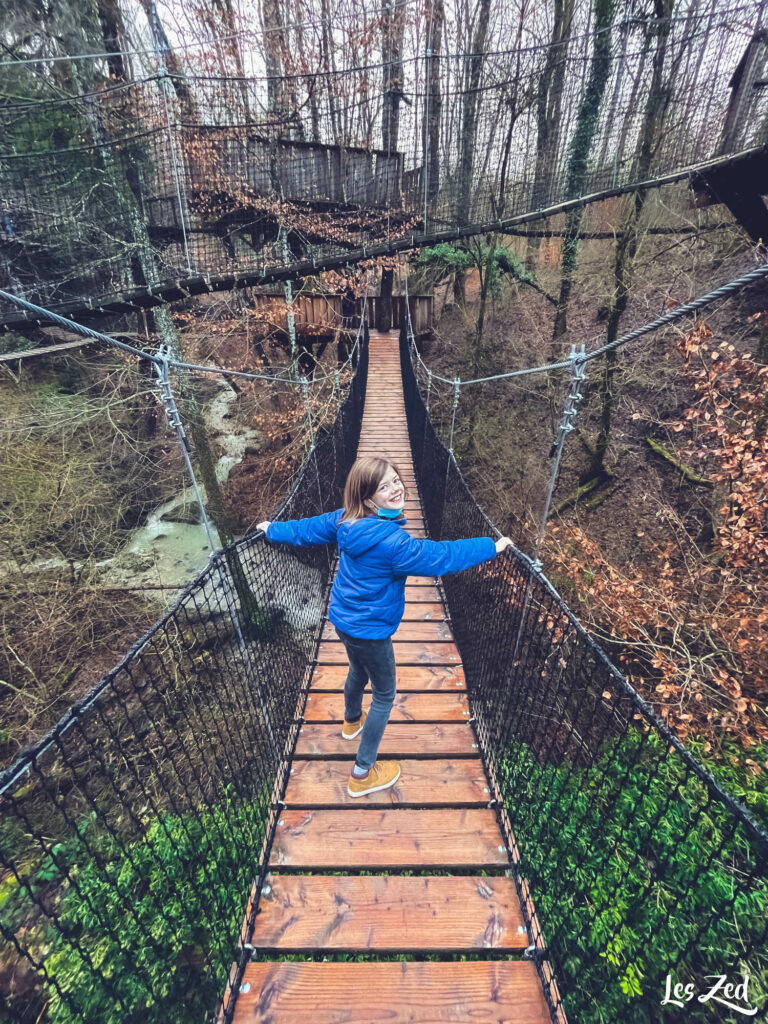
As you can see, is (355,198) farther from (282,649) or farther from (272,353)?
(282,649)

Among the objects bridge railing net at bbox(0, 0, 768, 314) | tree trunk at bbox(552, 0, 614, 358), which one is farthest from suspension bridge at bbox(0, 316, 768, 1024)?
tree trunk at bbox(552, 0, 614, 358)

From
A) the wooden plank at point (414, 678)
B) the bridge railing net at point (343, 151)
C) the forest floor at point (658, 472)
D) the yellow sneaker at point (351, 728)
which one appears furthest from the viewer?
the bridge railing net at point (343, 151)

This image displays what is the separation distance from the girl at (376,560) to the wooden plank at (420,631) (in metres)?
1.05

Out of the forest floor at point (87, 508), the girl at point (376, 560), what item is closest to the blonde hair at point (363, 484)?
the girl at point (376, 560)

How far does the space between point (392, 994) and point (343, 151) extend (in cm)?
672

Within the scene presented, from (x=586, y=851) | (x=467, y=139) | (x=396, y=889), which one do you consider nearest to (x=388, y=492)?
(x=396, y=889)

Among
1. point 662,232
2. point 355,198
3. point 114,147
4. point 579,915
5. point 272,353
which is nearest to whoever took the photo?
point 579,915

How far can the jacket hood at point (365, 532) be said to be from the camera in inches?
57.9

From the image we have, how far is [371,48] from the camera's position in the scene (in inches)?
269

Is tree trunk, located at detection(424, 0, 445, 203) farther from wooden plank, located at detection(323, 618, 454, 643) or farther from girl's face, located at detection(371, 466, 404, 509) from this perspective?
girl's face, located at detection(371, 466, 404, 509)

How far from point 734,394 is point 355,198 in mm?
4606

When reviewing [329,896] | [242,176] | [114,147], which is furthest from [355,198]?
[329,896]

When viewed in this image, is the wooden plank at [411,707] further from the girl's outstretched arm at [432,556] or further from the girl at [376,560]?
the girl's outstretched arm at [432,556]

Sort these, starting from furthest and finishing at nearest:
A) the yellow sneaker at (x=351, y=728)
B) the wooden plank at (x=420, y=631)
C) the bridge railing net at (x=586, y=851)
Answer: the wooden plank at (x=420, y=631) < the yellow sneaker at (x=351, y=728) < the bridge railing net at (x=586, y=851)
